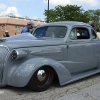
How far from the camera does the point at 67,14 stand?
141 ft

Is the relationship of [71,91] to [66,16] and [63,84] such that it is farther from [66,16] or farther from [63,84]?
[66,16]

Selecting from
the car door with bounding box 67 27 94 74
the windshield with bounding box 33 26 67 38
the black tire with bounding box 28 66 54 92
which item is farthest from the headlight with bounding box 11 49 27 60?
the windshield with bounding box 33 26 67 38

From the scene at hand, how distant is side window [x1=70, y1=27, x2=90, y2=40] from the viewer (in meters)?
5.38

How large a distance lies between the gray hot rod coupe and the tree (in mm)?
36478

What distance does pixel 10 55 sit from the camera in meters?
4.15

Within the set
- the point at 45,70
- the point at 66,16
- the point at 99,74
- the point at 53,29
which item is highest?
the point at 66,16

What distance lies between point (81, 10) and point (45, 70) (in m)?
40.1

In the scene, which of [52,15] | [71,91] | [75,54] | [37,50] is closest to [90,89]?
[71,91]

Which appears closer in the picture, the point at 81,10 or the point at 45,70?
the point at 45,70

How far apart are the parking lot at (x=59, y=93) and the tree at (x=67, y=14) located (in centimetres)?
3764

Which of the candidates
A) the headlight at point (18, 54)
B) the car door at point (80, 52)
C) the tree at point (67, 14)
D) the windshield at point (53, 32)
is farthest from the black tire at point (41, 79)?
the tree at point (67, 14)

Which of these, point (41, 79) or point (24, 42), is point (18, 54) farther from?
point (41, 79)

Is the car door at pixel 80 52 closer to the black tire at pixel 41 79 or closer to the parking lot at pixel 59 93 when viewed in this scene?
the parking lot at pixel 59 93

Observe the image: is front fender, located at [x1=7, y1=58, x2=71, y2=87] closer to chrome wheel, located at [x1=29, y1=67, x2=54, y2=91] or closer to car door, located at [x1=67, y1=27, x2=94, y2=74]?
chrome wheel, located at [x1=29, y1=67, x2=54, y2=91]
